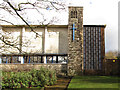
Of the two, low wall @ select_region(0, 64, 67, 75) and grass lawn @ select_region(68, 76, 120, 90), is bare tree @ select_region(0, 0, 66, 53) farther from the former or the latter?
low wall @ select_region(0, 64, 67, 75)

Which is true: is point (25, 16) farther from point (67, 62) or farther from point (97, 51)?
point (97, 51)

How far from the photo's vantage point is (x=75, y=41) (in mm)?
14094

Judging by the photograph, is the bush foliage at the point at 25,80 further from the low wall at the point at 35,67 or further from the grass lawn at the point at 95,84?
the low wall at the point at 35,67

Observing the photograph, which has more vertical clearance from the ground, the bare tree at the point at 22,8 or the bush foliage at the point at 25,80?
the bare tree at the point at 22,8

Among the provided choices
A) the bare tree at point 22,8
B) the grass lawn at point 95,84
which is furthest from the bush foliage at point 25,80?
the bare tree at point 22,8

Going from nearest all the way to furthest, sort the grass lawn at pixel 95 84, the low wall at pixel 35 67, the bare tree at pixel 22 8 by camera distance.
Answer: the bare tree at pixel 22 8 < the grass lawn at pixel 95 84 < the low wall at pixel 35 67

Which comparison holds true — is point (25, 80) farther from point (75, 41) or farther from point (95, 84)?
point (75, 41)

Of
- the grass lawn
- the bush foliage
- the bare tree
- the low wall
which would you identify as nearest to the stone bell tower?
the low wall

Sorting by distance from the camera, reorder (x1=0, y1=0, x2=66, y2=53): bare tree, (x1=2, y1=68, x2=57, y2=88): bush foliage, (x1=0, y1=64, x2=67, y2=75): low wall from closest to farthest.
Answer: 1. (x1=0, y1=0, x2=66, y2=53): bare tree
2. (x1=2, y1=68, x2=57, y2=88): bush foliage
3. (x1=0, y1=64, x2=67, y2=75): low wall

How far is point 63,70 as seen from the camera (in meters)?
14.4

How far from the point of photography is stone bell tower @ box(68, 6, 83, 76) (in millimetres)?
13984

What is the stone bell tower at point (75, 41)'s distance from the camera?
14.0 metres

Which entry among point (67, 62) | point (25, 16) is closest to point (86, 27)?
point (67, 62)

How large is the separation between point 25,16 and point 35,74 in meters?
4.98
